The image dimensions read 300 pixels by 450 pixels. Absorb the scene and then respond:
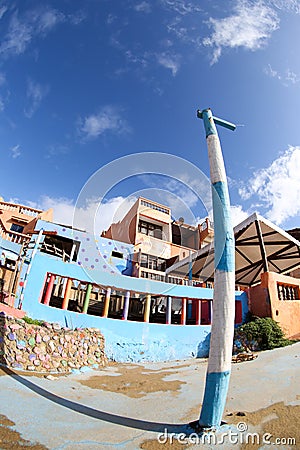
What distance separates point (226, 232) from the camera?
3959mm

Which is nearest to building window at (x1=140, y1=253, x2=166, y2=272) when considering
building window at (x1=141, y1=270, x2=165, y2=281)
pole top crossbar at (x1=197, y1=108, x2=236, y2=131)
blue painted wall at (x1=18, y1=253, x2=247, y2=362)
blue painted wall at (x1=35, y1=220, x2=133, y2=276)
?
building window at (x1=141, y1=270, x2=165, y2=281)

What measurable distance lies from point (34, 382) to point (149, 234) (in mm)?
18124

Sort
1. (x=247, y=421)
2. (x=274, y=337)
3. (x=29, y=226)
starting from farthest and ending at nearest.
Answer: (x=29, y=226), (x=274, y=337), (x=247, y=421)

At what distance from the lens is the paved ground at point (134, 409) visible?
10.2 feet

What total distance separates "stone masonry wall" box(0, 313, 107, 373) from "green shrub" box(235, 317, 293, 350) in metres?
6.03

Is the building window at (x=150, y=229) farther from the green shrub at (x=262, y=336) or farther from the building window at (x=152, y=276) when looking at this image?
the green shrub at (x=262, y=336)

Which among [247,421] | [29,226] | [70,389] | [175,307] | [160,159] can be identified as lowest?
[70,389]

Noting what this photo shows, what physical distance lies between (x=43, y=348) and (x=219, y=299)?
6.42m

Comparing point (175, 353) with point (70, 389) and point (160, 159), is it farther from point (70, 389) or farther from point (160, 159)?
point (160, 159)

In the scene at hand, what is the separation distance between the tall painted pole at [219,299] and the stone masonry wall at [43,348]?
580 centimetres

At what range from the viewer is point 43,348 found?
764 centimetres

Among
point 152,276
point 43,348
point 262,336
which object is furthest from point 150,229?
point 43,348

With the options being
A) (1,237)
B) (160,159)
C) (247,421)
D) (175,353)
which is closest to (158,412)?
(247,421)

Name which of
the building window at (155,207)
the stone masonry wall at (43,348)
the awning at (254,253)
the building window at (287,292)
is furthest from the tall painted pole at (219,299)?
the building window at (155,207)
